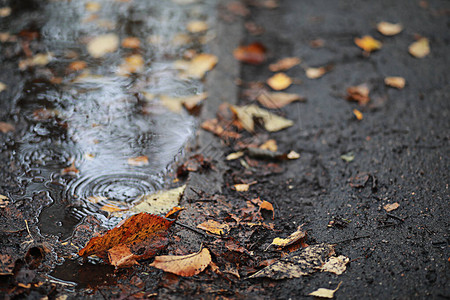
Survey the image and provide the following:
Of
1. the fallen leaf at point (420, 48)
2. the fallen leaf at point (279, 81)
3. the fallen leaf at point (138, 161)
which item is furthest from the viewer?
the fallen leaf at point (420, 48)

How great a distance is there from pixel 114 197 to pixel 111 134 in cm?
54

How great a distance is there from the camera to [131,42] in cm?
311

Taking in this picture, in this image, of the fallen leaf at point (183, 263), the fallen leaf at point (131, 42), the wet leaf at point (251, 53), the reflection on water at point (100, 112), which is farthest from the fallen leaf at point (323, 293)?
the fallen leaf at point (131, 42)

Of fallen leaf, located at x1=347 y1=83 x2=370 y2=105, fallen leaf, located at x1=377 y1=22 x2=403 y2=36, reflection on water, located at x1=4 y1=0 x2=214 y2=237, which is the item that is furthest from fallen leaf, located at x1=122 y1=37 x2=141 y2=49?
fallen leaf, located at x1=377 y1=22 x2=403 y2=36

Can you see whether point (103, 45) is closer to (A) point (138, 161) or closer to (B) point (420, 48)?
(A) point (138, 161)

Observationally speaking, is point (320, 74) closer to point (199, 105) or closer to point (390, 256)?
point (199, 105)

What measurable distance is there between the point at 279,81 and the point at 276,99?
22 centimetres

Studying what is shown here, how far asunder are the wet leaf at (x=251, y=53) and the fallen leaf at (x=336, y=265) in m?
1.86

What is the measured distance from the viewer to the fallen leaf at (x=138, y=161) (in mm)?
2111

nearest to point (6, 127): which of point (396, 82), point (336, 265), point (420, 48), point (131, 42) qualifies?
point (131, 42)

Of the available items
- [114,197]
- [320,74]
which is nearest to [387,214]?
[114,197]

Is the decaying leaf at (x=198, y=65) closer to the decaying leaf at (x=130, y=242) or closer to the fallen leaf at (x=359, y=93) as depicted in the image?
the fallen leaf at (x=359, y=93)

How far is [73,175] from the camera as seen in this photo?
2006 mm

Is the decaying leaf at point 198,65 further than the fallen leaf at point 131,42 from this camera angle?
No
